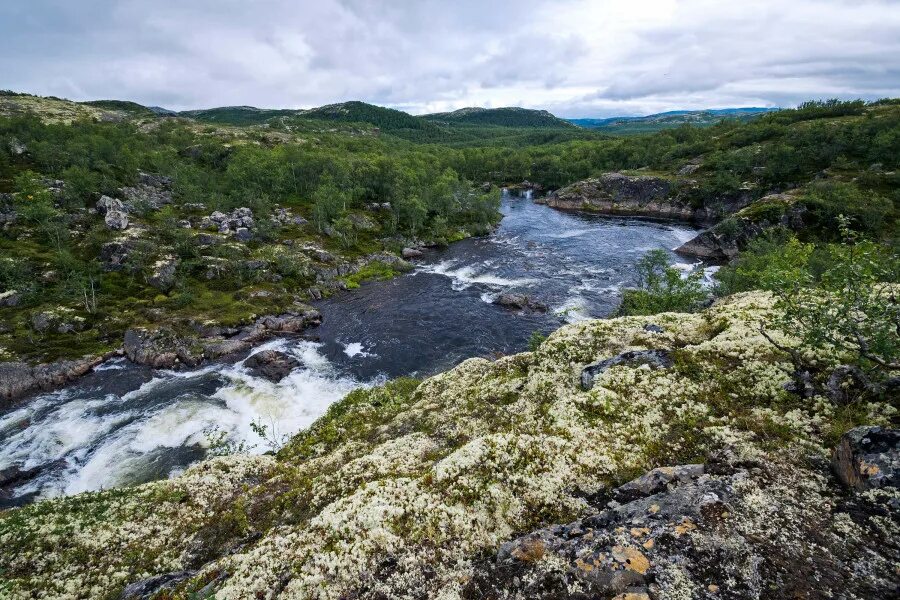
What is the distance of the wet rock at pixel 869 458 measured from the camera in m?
11.4

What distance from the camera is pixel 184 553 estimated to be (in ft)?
51.7

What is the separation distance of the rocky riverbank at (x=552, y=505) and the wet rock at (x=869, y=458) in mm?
58

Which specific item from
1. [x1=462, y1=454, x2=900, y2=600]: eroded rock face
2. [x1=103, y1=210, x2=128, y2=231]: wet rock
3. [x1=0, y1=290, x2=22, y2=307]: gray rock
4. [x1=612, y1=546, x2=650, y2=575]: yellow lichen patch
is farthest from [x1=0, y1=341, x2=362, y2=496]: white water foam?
[x1=103, y1=210, x2=128, y2=231]: wet rock

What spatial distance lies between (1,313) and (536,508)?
7839 centimetres

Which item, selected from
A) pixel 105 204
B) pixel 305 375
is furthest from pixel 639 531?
pixel 105 204

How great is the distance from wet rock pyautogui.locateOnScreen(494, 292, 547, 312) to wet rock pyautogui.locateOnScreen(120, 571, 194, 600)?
178 ft

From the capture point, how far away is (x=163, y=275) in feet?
232

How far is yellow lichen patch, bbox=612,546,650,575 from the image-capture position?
10.7 m

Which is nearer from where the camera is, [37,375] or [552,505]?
[552,505]

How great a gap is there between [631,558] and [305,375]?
44.6 metres

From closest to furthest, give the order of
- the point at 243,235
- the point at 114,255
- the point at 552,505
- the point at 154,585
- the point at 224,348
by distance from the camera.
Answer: the point at 552,505, the point at 154,585, the point at 224,348, the point at 114,255, the point at 243,235

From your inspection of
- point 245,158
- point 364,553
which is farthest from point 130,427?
point 245,158

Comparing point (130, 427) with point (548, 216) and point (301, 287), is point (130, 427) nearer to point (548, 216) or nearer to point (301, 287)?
point (301, 287)

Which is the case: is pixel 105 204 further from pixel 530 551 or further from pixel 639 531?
pixel 639 531
